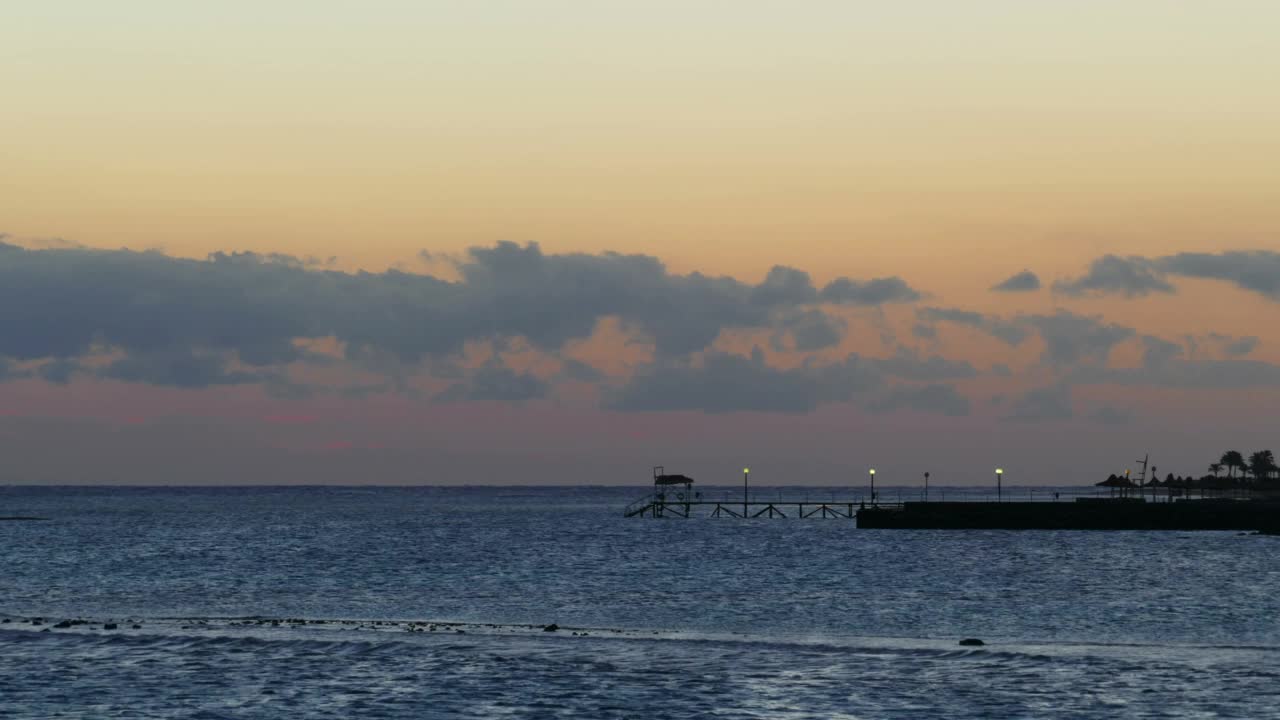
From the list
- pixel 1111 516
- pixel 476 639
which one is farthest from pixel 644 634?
pixel 1111 516

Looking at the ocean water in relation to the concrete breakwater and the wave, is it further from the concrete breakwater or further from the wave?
the concrete breakwater

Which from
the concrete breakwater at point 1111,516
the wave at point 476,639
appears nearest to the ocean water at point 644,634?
the wave at point 476,639

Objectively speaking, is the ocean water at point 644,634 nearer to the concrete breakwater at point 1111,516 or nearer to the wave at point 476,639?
the wave at point 476,639

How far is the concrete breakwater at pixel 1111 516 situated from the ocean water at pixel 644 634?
29.2 m

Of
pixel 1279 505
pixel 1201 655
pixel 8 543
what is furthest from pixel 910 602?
pixel 8 543

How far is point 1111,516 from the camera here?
506 ft

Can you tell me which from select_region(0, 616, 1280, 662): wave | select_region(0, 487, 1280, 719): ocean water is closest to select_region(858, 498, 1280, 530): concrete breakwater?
select_region(0, 487, 1280, 719): ocean water

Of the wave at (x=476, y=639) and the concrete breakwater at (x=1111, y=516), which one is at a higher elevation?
the concrete breakwater at (x=1111, y=516)

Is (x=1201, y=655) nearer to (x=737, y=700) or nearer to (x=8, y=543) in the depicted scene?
(x=737, y=700)

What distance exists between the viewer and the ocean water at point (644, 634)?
134ft

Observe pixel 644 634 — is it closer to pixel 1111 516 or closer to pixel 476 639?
pixel 476 639

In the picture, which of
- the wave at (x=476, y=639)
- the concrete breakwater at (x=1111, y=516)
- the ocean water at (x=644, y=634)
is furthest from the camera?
the concrete breakwater at (x=1111, y=516)

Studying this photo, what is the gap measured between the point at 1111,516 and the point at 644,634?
110m

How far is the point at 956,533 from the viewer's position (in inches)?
6540
